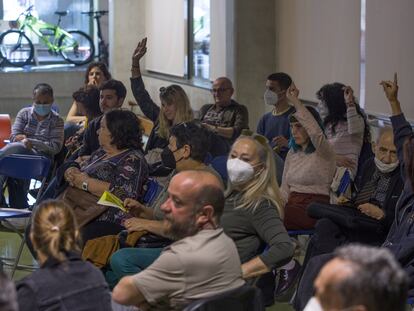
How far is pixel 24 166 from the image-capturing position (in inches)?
274

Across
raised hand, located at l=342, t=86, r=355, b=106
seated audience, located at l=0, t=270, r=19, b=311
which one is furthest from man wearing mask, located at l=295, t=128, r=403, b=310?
seated audience, located at l=0, t=270, r=19, b=311

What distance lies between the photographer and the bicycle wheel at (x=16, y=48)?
18297 mm

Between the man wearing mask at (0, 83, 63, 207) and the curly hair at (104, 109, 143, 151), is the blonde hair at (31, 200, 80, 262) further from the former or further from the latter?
the man wearing mask at (0, 83, 63, 207)

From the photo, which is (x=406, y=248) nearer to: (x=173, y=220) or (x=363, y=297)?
(x=173, y=220)

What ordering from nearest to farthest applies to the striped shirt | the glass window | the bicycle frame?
the striped shirt → the glass window → the bicycle frame

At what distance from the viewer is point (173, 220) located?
3766 millimetres

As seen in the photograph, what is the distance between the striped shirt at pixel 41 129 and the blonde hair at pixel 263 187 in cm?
366

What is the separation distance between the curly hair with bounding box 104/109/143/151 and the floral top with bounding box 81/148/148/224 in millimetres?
52

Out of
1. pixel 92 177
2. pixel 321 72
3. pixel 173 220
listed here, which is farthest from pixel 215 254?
pixel 321 72

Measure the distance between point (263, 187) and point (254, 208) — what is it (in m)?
0.15

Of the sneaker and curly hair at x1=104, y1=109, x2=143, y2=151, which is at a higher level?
curly hair at x1=104, y1=109, x2=143, y2=151

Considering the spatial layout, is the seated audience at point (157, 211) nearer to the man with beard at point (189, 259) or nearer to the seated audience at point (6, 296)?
the man with beard at point (189, 259)

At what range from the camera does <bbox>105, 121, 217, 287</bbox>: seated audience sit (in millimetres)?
5000

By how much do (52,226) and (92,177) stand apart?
7.47ft
